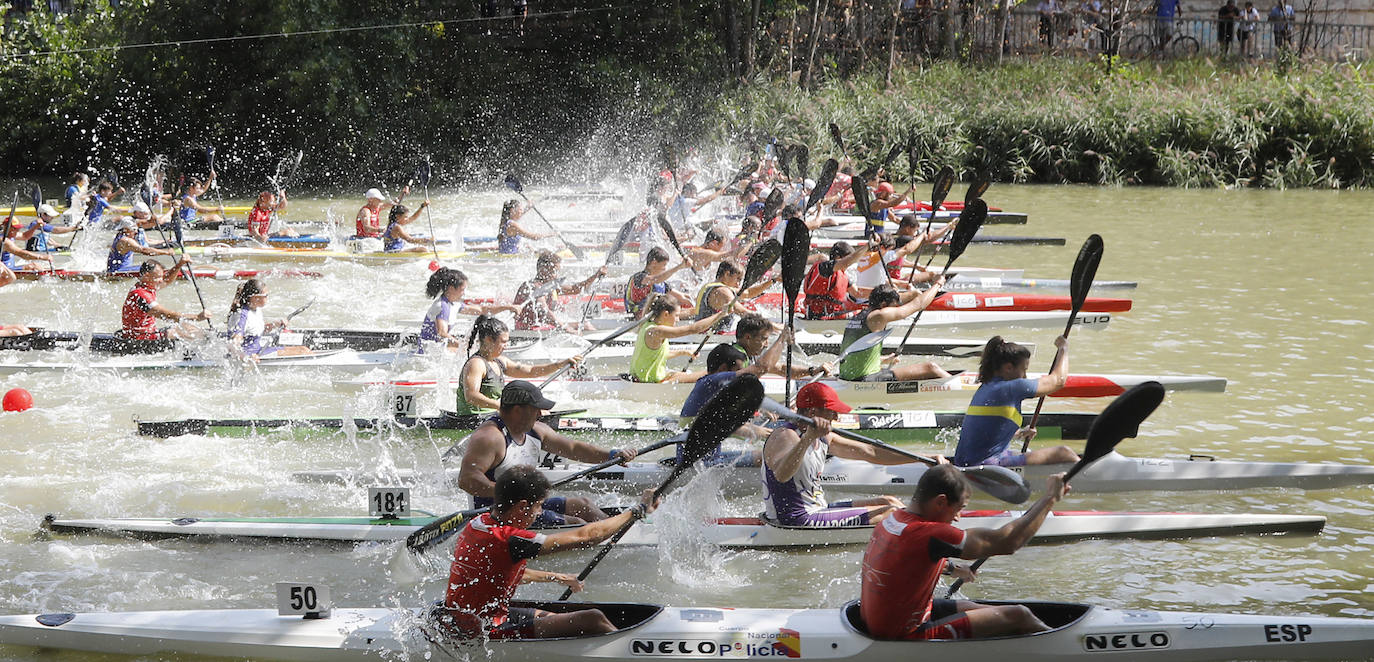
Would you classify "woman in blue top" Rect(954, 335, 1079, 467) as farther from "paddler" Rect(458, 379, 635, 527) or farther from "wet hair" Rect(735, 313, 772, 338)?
"paddler" Rect(458, 379, 635, 527)

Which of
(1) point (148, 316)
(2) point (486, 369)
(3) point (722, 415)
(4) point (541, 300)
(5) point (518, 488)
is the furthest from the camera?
(4) point (541, 300)

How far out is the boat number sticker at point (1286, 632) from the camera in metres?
5.05

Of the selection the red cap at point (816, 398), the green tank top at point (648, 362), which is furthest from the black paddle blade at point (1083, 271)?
the green tank top at point (648, 362)

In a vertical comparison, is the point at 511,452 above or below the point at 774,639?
above

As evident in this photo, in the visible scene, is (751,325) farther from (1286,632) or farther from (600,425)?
(1286,632)

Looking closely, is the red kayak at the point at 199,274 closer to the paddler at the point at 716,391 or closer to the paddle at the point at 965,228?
the paddle at the point at 965,228

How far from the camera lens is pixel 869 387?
8.98 metres

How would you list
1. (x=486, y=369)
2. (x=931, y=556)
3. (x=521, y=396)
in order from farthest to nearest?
1. (x=486, y=369)
2. (x=521, y=396)
3. (x=931, y=556)

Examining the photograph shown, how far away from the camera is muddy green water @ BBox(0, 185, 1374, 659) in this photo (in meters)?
6.15

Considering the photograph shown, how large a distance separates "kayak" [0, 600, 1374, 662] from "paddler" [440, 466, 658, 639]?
0.05 meters

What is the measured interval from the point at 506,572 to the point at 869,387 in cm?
464

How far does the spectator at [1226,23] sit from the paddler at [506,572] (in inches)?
1002

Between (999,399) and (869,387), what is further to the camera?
(869,387)

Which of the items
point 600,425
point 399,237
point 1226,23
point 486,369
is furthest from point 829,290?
point 1226,23
